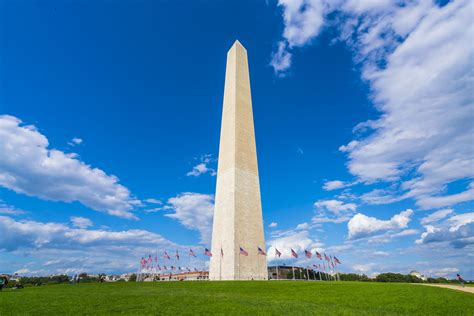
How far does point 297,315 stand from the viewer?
30.8 ft

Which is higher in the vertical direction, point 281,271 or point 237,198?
point 237,198

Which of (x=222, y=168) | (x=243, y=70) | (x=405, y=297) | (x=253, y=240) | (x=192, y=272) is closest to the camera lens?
(x=405, y=297)

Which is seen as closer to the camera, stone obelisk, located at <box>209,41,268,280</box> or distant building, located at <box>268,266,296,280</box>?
stone obelisk, located at <box>209,41,268,280</box>

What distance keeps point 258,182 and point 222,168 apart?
495 centimetres

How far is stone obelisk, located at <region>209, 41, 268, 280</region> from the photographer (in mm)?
30938

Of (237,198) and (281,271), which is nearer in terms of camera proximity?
(237,198)

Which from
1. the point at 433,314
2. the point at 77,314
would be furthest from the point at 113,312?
the point at 433,314

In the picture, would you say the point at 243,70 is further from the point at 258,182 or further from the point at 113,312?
the point at 113,312

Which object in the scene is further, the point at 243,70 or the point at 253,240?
the point at 243,70

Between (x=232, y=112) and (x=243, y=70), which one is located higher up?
(x=243, y=70)

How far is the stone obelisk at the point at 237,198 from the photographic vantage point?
1218 inches

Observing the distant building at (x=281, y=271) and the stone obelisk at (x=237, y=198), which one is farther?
the distant building at (x=281, y=271)

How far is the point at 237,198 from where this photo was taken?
32.6 m

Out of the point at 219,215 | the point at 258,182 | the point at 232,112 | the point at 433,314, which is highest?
the point at 232,112
